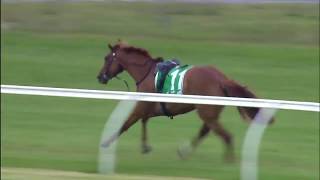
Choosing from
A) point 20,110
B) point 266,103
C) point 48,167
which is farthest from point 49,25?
point 266,103

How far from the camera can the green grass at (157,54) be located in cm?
833

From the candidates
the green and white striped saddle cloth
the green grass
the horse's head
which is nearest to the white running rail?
the green grass

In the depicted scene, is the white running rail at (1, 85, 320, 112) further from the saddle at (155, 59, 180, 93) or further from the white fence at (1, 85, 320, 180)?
the saddle at (155, 59, 180, 93)

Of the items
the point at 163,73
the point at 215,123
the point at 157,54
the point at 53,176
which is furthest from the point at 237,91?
the point at 157,54

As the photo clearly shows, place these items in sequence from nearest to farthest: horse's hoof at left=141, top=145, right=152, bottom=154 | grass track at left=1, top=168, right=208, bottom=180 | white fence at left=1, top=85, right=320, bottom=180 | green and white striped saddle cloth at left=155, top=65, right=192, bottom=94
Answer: white fence at left=1, top=85, right=320, bottom=180, grass track at left=1, top=168, right=208, bottom=180, green and white striped saddle cloth at left=155, top=65, right=192, bottom=94, horse's hoof at left=141, top=145, right=152, bottom=154

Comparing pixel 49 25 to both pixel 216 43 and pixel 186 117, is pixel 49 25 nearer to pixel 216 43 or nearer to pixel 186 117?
pixel 216 43

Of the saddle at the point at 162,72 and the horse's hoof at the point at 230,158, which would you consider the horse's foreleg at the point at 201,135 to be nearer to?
the horse's hoof at the point at 230,158

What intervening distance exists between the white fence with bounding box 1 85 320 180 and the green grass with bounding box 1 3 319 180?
1.65ft

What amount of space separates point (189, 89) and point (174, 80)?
6.9 inches

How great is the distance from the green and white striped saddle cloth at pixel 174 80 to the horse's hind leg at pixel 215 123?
293 mm

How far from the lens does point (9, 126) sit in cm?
1043

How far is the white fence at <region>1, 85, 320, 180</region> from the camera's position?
6.49 m

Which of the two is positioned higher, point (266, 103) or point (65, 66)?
point (266, 103)

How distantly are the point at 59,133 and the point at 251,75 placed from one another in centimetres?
568
